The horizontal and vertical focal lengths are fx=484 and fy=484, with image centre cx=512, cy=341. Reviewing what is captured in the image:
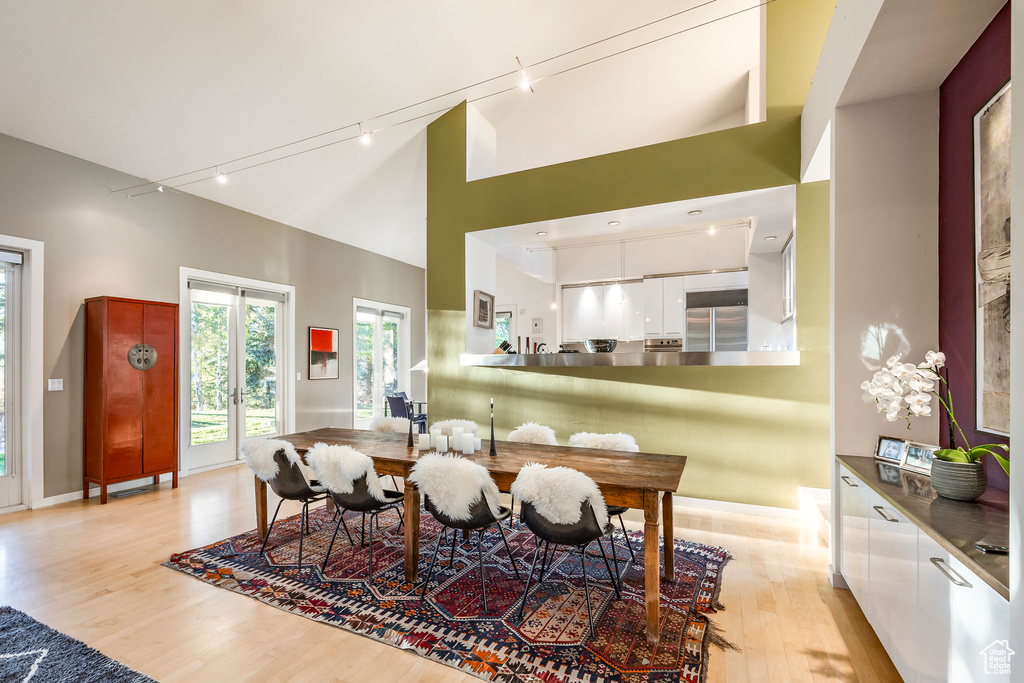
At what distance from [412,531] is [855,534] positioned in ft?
7.37

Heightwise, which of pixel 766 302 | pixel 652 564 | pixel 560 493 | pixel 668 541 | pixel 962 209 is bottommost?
Result: pixel 668 541

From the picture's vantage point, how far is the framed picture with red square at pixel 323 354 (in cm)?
673

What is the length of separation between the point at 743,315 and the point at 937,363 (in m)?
4.41

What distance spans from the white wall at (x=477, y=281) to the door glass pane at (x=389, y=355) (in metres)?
3.62

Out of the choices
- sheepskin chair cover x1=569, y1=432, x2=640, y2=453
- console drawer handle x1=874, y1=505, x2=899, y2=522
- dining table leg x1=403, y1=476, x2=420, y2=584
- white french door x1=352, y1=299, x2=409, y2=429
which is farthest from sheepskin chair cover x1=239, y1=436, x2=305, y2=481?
white french door x1=352, y1=299, x2=409, y2=429

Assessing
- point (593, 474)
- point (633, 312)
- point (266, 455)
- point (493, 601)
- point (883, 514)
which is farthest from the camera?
point (633, 312)

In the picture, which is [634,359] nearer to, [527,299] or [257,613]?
[257,613]

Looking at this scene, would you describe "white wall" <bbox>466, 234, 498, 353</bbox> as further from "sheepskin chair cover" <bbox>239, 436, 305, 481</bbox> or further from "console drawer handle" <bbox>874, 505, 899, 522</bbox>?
"console drawer handle" <bbox>874, 505, 899, 522</bbox>

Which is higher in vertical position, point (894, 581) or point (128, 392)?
point (128, 392)

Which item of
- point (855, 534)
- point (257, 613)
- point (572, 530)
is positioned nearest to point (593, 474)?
point (572, 530)

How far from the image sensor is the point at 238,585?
2725 millimetres

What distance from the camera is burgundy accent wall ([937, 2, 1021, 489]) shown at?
76.8 inches

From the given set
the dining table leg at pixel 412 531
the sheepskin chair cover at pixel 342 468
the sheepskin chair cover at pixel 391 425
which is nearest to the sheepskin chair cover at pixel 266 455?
the sheepskin chair cover at pixel 342 468

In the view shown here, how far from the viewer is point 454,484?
7.91 feet
